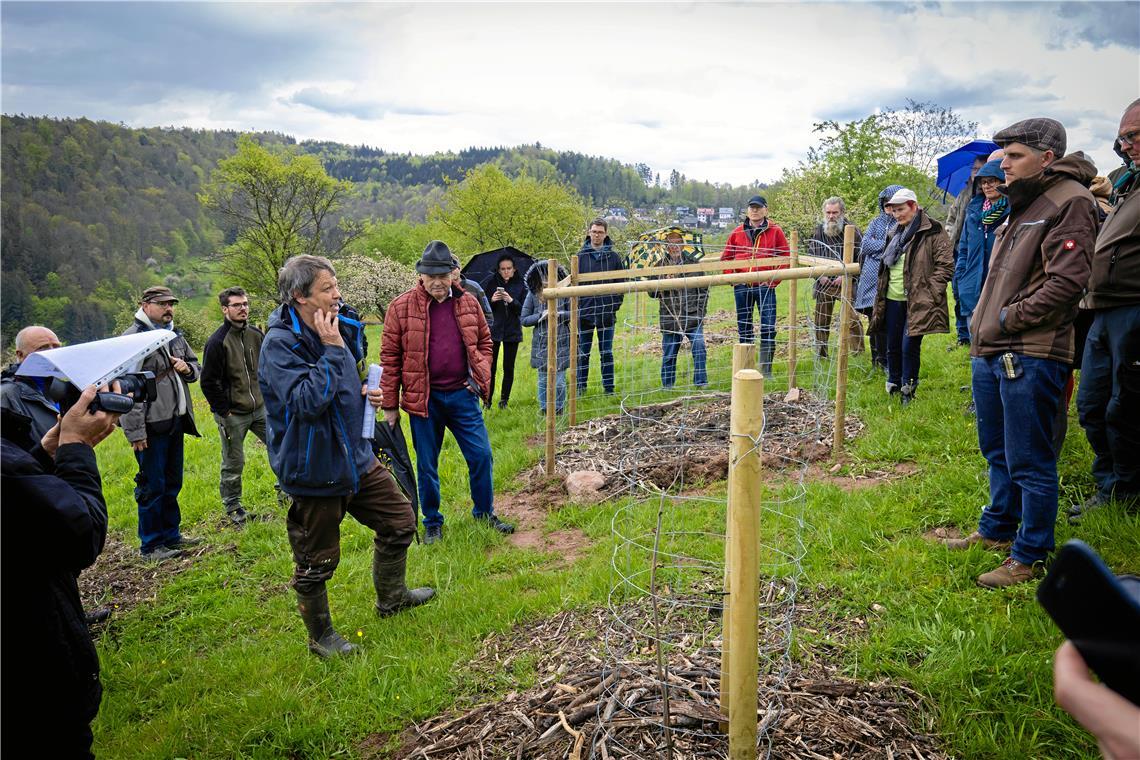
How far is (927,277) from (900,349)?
836 mm

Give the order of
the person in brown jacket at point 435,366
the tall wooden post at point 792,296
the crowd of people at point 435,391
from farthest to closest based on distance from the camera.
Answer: the tall wooden post at point 792,296
the person in brown jacket at point 435,366
the crowd of people at point 435,391

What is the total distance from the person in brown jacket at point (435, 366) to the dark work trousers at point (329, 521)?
0.95m

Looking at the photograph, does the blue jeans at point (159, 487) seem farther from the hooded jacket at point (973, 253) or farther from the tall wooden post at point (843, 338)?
the hooded jacket at point (973, 253)

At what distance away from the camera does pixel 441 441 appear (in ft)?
18.6

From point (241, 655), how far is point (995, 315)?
502cm

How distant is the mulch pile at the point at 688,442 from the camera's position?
20.6ft

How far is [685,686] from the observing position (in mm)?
3172

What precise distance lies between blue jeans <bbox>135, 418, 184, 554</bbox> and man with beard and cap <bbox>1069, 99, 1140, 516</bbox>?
23.0 feet

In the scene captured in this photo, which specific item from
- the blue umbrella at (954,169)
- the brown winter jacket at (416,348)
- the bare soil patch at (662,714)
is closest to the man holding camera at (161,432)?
the brown winter jacket at (416,348)

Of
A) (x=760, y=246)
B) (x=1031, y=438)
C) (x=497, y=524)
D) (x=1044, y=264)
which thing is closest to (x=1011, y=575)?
(x=1031, y=438)

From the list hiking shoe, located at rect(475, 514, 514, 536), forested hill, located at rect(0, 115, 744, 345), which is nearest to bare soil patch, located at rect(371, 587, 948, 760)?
hiking shoe, located at rect(475, 514, 514, 536)

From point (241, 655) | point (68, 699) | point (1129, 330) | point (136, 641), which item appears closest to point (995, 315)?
point (1129, 330)

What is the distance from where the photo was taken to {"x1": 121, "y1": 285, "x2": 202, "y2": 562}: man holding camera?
5.84 meters

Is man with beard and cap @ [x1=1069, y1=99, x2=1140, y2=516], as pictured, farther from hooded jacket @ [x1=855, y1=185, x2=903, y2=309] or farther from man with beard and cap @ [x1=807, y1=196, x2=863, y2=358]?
man with beard and cap @ [x1=807, y1=196, x2=863, y2=358]
